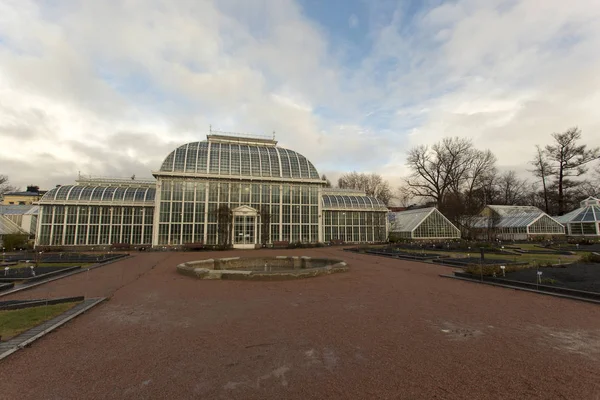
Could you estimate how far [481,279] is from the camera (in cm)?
1484

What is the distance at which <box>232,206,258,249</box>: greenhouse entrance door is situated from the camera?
40.4m

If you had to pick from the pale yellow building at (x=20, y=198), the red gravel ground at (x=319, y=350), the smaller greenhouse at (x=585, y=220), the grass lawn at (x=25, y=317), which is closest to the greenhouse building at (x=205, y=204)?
the grass lawn at (x=25, y=317)

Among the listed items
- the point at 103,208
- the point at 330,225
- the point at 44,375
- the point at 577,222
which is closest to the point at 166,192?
the point at 103,208

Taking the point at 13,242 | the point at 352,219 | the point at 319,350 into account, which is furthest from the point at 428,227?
the point at 13,242

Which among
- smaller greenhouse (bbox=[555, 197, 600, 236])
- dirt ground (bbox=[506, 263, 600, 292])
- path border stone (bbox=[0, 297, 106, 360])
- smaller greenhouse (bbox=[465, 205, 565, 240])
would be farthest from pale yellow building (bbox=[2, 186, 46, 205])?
smaller greenhouse (bbox=[555, 197, 600, 236])

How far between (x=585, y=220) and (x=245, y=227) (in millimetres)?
60272

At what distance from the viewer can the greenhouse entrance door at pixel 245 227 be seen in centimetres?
4041

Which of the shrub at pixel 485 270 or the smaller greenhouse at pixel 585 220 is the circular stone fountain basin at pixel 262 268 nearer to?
the shrub at pixel 485 270

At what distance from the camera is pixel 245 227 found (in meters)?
40.9

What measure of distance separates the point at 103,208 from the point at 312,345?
4306 cm

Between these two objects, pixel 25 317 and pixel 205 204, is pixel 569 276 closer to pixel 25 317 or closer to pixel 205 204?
pixel 25 317

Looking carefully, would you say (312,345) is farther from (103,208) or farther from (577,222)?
(577,222)

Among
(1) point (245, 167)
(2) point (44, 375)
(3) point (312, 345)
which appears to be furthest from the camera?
(1) point (245, 167)

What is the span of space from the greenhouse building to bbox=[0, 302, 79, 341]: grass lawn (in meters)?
28.5
